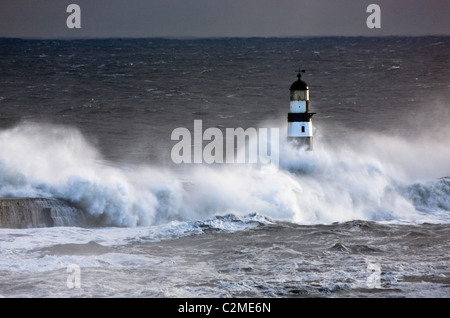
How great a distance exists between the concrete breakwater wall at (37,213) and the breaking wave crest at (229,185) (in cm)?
45

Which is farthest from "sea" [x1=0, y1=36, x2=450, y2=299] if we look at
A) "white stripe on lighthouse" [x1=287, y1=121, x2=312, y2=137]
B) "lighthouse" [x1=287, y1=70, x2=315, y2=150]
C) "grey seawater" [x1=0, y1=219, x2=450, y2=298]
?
"lighthouse" [x1=287, y1=70, x2=315, y2=150]

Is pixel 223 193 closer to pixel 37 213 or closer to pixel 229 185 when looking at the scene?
pixel 229 185

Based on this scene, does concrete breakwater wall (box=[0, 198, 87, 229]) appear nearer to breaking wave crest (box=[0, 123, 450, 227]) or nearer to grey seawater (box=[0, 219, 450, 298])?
breaking wave crest (box=[0, 123, 450, 227])

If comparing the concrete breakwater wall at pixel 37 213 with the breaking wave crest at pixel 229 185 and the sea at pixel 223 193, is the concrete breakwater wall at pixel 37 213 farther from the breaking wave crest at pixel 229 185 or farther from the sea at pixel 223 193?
the breaking wave crest at pixel 229 185

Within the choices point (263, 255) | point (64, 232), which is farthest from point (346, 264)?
point (64, 232)

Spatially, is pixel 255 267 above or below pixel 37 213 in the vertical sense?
below

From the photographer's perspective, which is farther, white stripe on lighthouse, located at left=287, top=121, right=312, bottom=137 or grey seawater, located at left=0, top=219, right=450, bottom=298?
white stripe on lighthouse, located at left=287, top=121, right=312, bottom=137

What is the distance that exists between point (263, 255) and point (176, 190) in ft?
16.9

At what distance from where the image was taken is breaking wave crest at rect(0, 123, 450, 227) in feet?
51.2

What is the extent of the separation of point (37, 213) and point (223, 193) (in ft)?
14.2

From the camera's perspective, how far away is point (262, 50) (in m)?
57.9

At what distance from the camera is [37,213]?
552 inches

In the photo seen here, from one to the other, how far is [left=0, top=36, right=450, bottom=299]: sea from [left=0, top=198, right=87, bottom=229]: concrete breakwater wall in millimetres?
198

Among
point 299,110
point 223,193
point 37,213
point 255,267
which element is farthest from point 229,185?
point 255,267
